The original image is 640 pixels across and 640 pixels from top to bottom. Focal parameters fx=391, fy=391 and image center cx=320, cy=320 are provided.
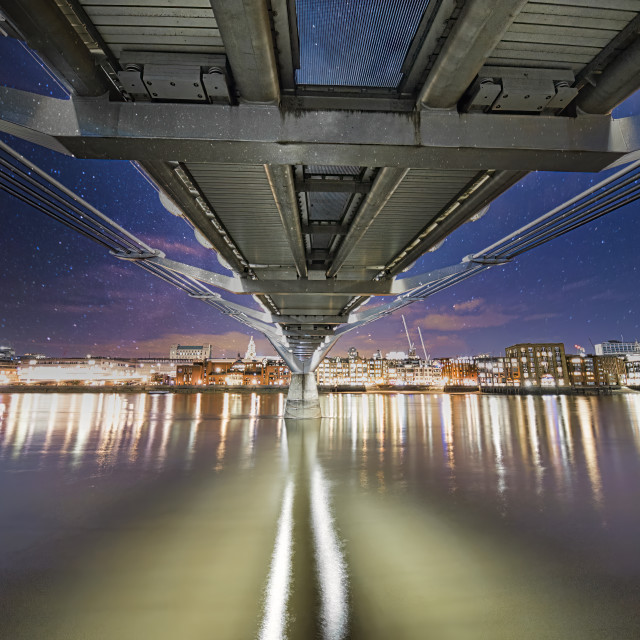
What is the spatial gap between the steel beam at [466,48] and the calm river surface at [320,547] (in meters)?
7.15

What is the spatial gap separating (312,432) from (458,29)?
84.7 ft

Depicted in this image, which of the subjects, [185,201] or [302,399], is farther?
[302,399]

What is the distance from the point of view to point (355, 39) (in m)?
4.98

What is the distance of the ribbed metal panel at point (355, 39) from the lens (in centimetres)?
453

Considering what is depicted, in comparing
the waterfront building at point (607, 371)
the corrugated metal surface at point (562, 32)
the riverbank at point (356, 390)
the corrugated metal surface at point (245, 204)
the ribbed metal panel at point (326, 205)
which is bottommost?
the riverbank at point (356, 390)

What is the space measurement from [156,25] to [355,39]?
2378mm

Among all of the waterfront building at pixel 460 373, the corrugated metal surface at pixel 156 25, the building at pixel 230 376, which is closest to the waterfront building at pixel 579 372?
the waterfront building at pixel 460 373

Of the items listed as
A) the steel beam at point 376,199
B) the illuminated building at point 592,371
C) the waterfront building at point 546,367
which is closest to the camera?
the steel beam at point 376,199

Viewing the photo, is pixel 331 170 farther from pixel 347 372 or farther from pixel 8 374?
pixel 8 374

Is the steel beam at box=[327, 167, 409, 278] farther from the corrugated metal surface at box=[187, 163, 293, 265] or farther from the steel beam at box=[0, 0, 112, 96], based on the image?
the steel beam at box=[0, 0, 112, 96]

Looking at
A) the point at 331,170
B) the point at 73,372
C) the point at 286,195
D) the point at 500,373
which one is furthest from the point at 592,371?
the point at 73,372

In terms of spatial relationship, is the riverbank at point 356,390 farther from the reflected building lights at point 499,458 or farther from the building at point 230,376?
the reflected building lights at point 499,458

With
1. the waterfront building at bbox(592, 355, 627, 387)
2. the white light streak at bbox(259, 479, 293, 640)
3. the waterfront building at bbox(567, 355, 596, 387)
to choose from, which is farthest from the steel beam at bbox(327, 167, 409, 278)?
the waterfront building at bbox(592, 355, 627, 387)

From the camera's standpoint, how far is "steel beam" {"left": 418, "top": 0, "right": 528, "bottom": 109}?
3613 millimetres
